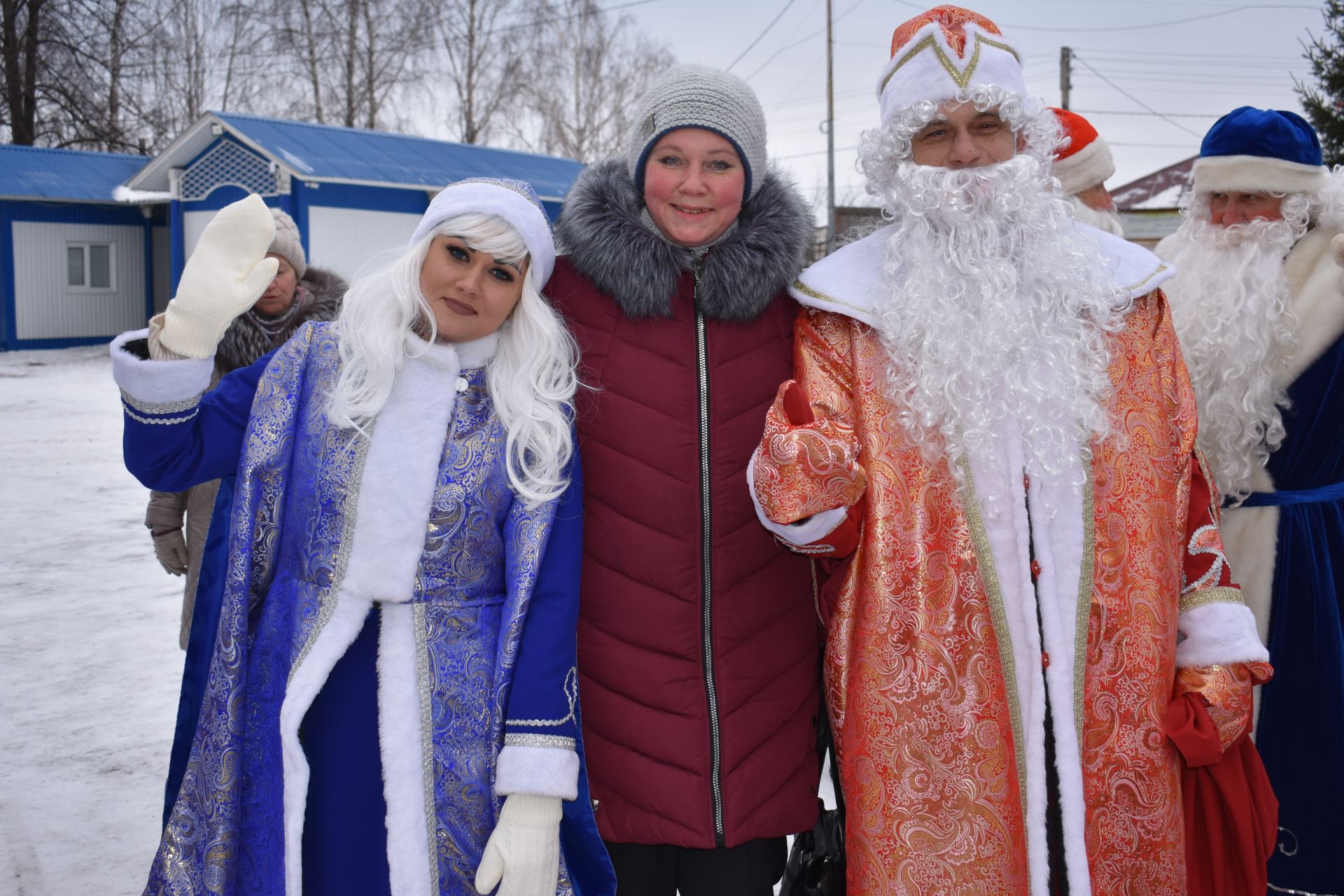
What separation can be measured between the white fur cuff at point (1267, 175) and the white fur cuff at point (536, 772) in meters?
2.31

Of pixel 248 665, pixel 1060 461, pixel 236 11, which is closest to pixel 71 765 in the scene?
pixel 248 665

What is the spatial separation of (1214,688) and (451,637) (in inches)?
57.6

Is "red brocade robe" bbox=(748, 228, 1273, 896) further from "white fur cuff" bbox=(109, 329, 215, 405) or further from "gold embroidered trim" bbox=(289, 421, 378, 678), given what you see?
"white fur cuff" bbox=(109, 329, 215, 405)

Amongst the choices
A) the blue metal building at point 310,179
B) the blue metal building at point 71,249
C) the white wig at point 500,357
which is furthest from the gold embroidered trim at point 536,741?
the blue metal building at point 71,249

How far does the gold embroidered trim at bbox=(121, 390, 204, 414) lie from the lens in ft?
6.28

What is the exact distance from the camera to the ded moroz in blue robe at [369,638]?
1935mm

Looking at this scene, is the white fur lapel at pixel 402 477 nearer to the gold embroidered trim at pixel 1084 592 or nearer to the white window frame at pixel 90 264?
the gold embroidered trim at pixel 1084 592

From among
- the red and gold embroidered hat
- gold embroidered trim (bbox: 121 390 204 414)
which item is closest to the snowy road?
gold embroidered trim (bbox: 121 390 204 414)

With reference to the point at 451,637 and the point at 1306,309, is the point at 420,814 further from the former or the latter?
the point at 1306,309

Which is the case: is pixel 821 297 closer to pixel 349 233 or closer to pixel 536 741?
pixel 536 741

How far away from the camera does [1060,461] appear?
204 centimetres

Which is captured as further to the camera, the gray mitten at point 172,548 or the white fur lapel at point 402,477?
the gray mitten at point 172,548

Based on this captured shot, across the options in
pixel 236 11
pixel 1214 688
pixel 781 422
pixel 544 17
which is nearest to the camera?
pixel 781 422

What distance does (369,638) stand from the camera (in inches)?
78.4
